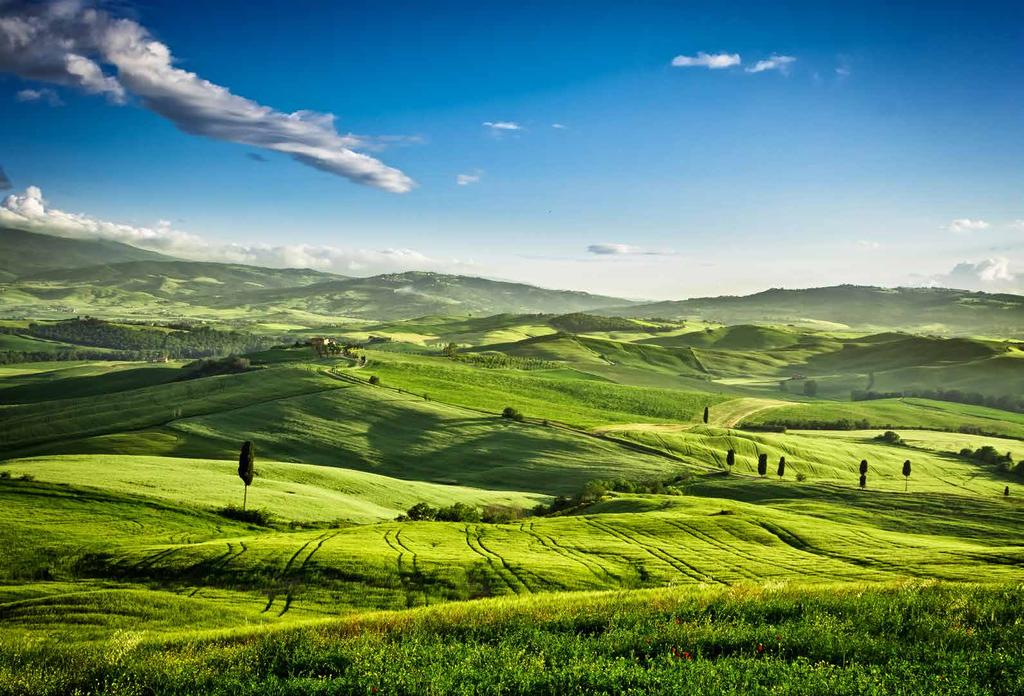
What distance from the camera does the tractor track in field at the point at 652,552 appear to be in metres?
42.0

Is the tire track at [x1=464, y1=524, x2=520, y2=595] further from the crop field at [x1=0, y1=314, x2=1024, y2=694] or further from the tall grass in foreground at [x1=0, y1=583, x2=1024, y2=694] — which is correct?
the tall grass in foreground at [x1=0, y1=583, x2=1024, y2=694]

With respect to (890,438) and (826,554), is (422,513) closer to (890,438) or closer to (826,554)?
(826,554)

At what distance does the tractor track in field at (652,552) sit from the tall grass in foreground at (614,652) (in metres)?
22.3

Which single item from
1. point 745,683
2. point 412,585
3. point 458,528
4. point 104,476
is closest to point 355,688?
point 745,683

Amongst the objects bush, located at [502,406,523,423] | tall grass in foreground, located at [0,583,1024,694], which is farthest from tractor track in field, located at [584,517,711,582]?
bush, located at [502,406,523,423]

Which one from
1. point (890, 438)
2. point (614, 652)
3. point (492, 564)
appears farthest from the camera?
point (890, 438)

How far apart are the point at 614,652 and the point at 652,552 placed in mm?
34892

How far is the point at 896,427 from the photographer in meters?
189

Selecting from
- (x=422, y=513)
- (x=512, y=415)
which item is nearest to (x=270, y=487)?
(x=422, y=513)

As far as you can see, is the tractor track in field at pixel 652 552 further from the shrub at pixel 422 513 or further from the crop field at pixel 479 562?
the shrub at pixel 422 513

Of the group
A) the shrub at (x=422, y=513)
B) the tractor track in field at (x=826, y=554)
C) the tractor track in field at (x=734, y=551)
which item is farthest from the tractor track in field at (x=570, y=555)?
the tractor track in field at (x=826, y=554)

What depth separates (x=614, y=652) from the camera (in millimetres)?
15891

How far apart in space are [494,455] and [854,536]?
75.8 metres

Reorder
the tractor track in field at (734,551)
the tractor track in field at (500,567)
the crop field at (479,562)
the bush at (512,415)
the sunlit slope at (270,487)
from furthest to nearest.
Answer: the bush at (512,415) → the sunlit slope at (270,487) → the tractor track in field at (734,551) → the tractor track in field at (500,567) → the crop field at (479,562)
